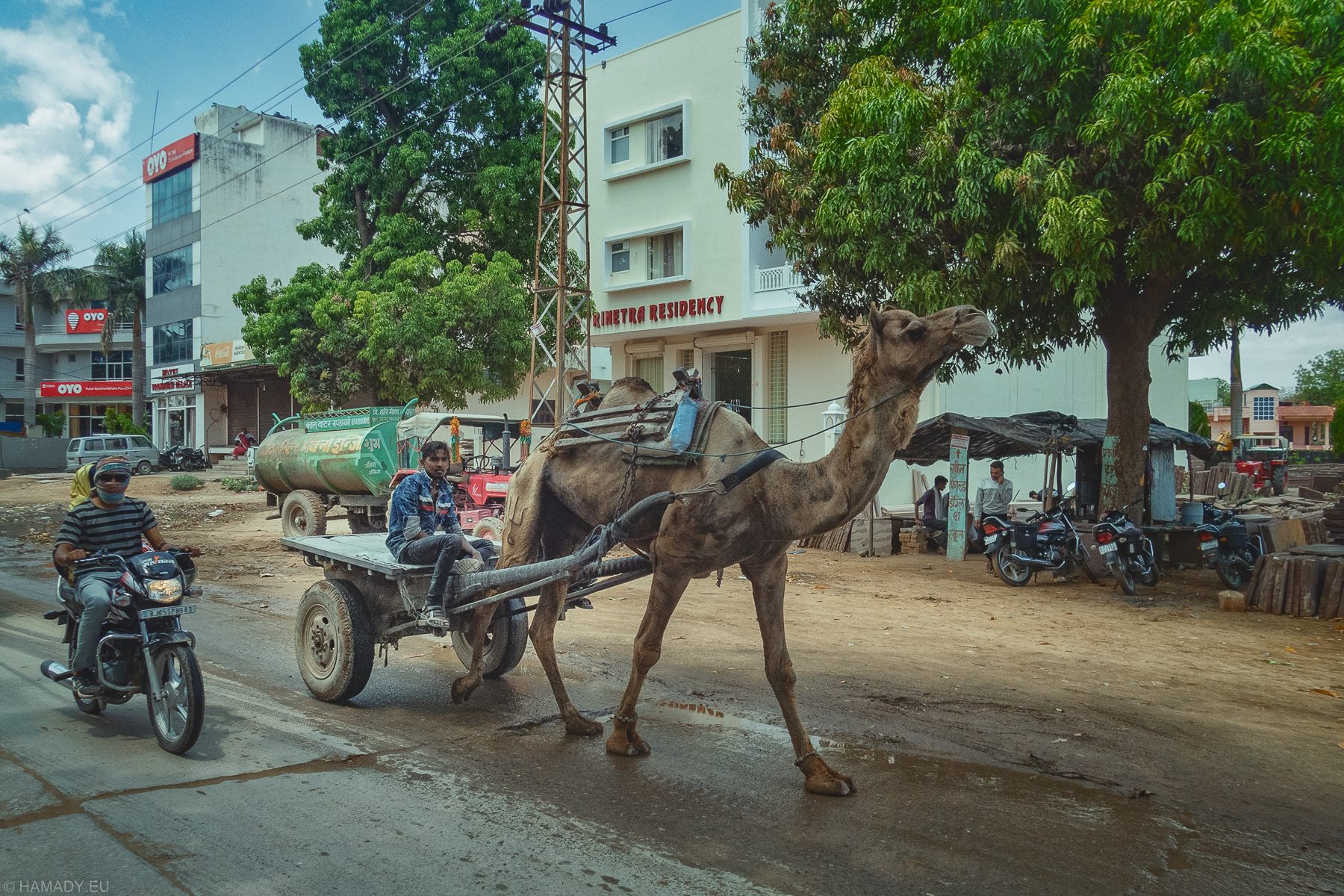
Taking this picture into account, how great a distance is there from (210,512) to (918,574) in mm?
18328

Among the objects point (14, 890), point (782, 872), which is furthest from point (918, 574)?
point (14, 890)

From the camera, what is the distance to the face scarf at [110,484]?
5918mm

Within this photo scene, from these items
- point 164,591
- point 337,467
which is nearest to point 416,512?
point 164,591

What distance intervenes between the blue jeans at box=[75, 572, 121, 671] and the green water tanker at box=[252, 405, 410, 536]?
11.6 m

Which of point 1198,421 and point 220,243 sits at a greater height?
point 220,243

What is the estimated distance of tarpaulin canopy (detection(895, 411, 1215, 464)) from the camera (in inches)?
615

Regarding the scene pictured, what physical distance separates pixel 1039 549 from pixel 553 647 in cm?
960

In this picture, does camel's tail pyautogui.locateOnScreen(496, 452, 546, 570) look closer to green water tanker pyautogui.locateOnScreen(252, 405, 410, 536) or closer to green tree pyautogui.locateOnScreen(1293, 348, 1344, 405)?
green water tanker pyautogui.locateOnScreen(252, 405, 410, 536)

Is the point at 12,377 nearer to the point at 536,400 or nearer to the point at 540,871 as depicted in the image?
the point at 536,400

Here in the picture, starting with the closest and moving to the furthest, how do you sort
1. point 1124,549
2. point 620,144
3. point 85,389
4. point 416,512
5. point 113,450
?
point 416,512, point 1124,549, point 620,144, point 113,450, point 85,389

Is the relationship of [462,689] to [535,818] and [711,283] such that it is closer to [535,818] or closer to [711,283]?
[535,818]

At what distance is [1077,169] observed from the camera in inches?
442

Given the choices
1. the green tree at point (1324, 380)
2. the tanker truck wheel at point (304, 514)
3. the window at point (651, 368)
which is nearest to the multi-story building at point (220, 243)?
the window at point (651, 368)

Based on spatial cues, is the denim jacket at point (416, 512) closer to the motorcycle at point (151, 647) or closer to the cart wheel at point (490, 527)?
the motorcycle at point (151, 647)
